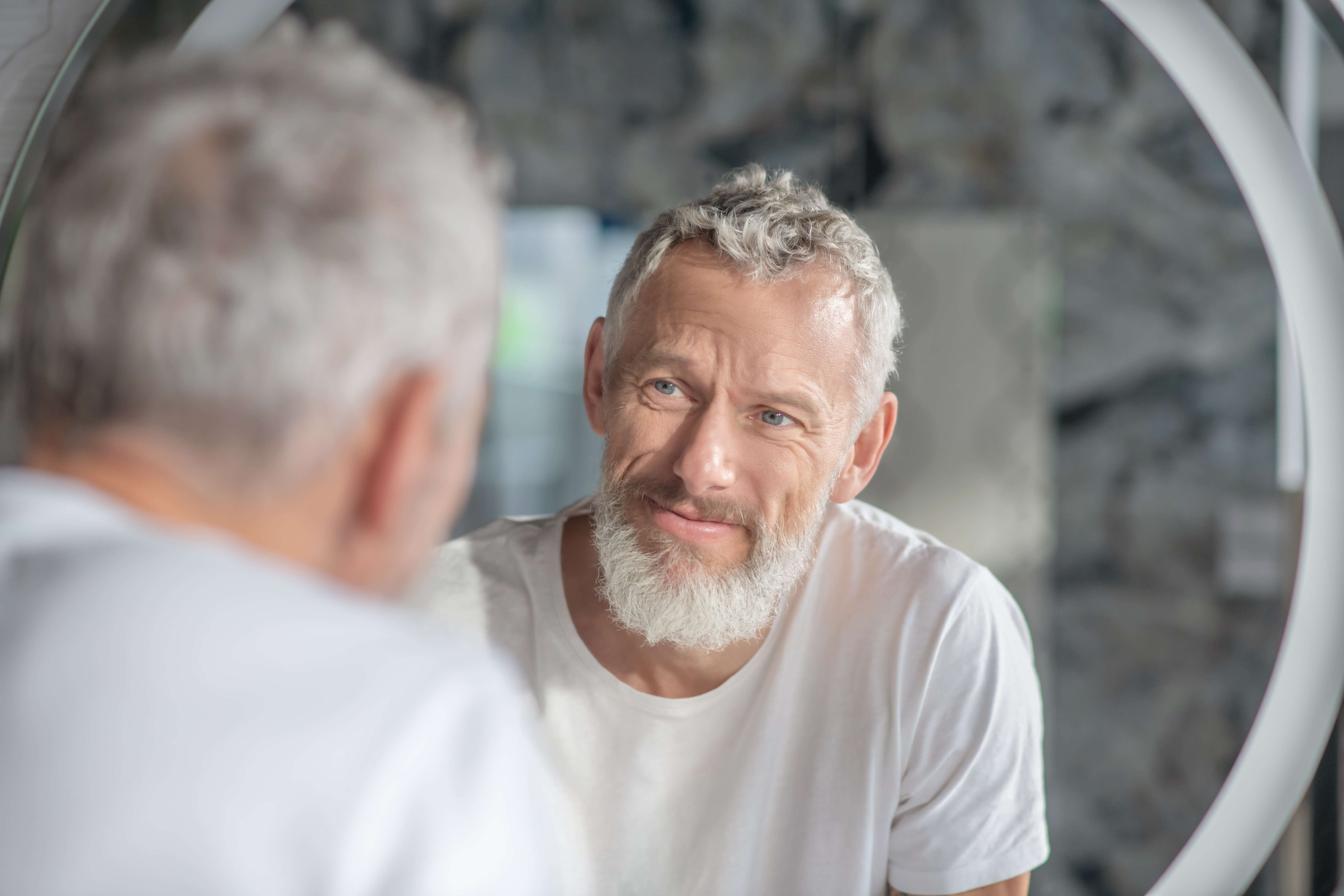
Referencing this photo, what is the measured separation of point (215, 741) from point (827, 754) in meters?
0.98

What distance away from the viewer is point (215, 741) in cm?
40

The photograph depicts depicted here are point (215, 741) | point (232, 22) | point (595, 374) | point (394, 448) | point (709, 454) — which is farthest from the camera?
point (595, 374)

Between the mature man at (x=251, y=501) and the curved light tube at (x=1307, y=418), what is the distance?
1.09 meters

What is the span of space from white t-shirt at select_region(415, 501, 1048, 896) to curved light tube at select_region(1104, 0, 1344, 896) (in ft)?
0.94

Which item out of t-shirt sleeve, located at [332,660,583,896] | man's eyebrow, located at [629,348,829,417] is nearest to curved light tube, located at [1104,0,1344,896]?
man's eyebrow, located at [629,348,829,417]

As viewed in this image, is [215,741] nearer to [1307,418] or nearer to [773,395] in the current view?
[773,395]

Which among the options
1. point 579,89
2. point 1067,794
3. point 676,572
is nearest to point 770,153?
point 579,89

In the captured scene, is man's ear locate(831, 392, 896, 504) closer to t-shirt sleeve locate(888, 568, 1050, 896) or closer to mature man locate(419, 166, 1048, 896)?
mature man locate(419, 166, 1048, 896)

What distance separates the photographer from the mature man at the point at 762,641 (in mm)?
1224

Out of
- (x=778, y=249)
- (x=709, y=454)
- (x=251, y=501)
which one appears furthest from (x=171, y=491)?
(x=778, y=249)

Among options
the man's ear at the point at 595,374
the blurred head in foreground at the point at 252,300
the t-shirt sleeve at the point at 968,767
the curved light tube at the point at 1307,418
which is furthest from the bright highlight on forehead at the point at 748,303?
the blurred head in foreground at the point at 252,300

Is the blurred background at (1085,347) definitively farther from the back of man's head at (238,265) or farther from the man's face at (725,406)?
the back of man's head at (238,265)

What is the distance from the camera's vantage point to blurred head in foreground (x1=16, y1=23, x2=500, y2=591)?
462 mm

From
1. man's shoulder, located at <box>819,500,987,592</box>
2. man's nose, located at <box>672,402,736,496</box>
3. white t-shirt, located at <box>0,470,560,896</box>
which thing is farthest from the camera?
man's shoulder, located at <box>819,500,987,592</box>
